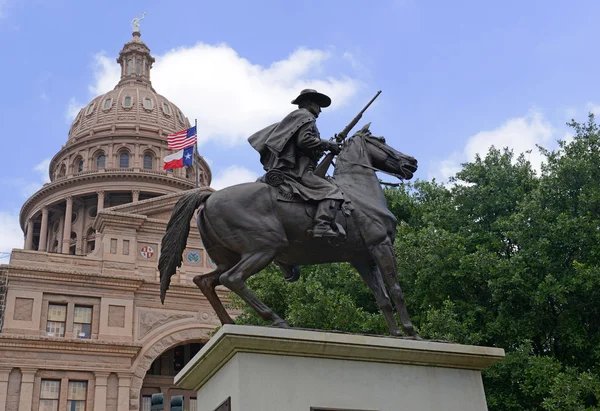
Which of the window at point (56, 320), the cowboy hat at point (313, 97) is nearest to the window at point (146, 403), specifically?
the window at point (56, 320)

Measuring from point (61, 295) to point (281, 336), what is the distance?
33.9 metres

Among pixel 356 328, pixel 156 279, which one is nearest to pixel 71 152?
pixel 156 279

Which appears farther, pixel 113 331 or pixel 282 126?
pixel 113 331

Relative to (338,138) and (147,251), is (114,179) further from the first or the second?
(338,138)

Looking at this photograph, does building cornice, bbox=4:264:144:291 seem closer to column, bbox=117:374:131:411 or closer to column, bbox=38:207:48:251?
column, bbox=117:374:131:411

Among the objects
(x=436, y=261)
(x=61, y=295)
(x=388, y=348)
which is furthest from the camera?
(x=61, y=295)

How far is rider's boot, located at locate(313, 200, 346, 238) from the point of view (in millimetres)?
8676

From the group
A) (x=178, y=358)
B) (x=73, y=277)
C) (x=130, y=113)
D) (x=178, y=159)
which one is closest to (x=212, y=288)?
(x=73, y=277)

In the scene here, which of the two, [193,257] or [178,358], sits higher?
[193,257]

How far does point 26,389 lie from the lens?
3641cm

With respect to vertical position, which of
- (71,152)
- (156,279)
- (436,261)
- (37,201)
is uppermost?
(71,152)

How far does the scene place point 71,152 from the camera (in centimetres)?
6369

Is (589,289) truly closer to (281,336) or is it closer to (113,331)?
(281,336)

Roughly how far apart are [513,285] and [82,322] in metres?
26.6
